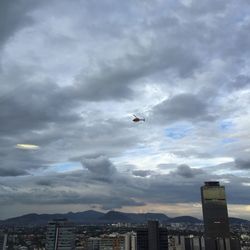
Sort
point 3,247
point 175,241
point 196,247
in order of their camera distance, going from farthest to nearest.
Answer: point 175,241 < point 196,247 < point 3,247

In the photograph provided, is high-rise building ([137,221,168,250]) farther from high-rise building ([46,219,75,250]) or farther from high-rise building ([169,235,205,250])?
high-rise building ([46,219,75,250])

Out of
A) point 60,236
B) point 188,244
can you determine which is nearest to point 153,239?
point 188,244

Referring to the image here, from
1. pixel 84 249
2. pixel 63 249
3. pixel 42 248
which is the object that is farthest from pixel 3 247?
pixel 84 249

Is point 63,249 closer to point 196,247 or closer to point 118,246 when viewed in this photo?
point 118,246

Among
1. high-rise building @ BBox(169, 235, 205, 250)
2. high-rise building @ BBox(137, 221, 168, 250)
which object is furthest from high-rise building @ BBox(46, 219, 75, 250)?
high-rise building @ BBox(169, 235, 205, 250)

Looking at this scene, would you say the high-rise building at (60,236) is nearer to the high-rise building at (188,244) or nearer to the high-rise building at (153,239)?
the high-rise building at (153,239)

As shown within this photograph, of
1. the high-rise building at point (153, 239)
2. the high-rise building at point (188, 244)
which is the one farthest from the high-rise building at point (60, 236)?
the high-rise building at point (188, 244)
